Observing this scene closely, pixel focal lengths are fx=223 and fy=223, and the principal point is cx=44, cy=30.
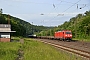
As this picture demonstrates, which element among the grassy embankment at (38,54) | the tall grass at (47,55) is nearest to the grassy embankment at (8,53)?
the grassy embankment at (38,54)

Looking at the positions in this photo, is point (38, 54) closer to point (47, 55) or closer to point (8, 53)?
point (47, 55)

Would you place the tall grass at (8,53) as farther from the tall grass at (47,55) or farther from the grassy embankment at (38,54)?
the tall grass at (47,55)

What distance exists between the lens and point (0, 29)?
63.7 m

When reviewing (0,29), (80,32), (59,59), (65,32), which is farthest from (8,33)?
(59,59)

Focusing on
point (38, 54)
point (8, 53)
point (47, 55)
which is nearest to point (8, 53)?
point (8, 53)

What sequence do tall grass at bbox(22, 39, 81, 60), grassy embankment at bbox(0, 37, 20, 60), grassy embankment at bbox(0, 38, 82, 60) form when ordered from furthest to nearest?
grassy embankment at bbox(0, 37, 20, 60), grassy embankment at bbox(0, 38, 82, 60), tall grass at bbox(22, 39, 81, 60)

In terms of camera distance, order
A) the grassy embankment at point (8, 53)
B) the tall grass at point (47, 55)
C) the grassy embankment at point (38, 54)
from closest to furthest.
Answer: the tall grass at point (47, 55) → the grassy embankment at point (38, 54) → the grassy embankment at point (8, 53)

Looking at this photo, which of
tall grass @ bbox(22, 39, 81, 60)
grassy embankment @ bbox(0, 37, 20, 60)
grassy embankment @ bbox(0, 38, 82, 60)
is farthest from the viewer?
grassy embankment @ bbox(0, 37, 20, 60)

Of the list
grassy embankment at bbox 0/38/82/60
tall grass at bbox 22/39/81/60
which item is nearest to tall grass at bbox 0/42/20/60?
grassy embankment at bbox 0/38/82/60

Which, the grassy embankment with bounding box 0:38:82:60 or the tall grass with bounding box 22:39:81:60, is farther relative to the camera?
the grassy embankment with bounding box 0:38:82:60

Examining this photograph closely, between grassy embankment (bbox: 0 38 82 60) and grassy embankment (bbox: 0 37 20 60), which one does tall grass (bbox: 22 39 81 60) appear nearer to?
grassy embankment (bbox: 0 38 82 60)

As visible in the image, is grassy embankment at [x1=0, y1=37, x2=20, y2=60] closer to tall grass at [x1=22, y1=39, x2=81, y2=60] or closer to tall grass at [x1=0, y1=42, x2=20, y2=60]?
tall grass at [x1=0, y1=42, x2=20, y2=60]

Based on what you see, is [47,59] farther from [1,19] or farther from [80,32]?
[1,19]

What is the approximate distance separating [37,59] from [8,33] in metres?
43.4
